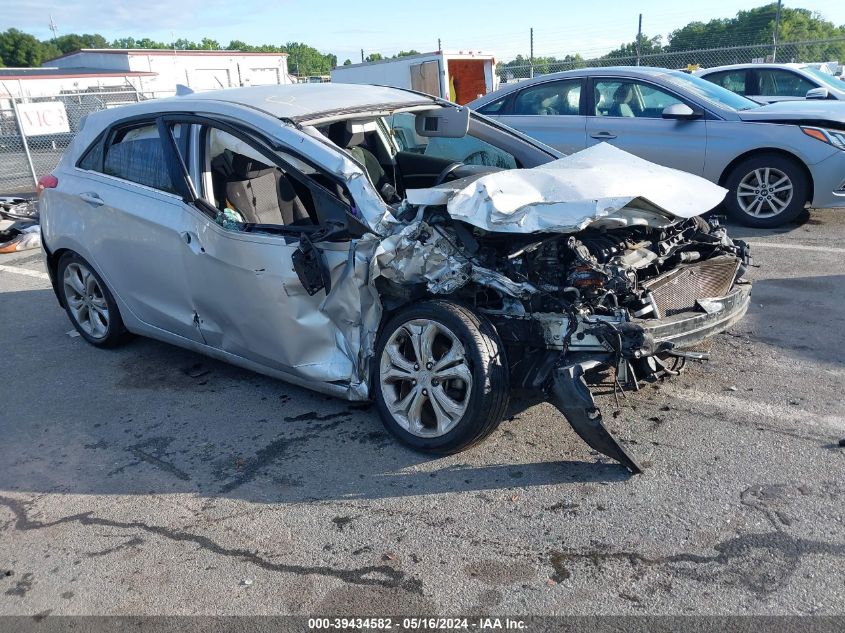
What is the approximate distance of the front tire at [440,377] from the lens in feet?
11.2

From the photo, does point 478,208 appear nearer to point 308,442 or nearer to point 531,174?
point 531,174

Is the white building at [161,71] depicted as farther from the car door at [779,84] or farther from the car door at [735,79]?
the car door at [779,84]

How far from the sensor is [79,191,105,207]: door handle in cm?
493

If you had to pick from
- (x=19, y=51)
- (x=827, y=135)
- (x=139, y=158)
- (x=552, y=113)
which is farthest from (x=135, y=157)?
(x=19, y=51)

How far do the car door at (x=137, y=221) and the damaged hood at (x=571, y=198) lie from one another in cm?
173

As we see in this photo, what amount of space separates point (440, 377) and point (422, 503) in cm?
63

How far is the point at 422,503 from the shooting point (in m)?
3.30

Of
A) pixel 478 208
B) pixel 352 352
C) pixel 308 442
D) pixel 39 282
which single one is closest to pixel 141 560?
pixel 308 442

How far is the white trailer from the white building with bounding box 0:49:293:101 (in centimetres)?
1608

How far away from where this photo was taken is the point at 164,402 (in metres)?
4.58

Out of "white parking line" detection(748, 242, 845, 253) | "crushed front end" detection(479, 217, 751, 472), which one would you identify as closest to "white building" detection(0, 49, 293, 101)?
"white parking line" detection(748, 242, 845, 253)

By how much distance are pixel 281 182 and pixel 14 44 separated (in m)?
84.1

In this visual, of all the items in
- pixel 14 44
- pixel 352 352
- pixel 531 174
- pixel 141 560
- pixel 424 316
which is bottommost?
pixel 141 560

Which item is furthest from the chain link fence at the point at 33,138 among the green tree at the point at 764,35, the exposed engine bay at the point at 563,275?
the green tree at the point at 764,35
